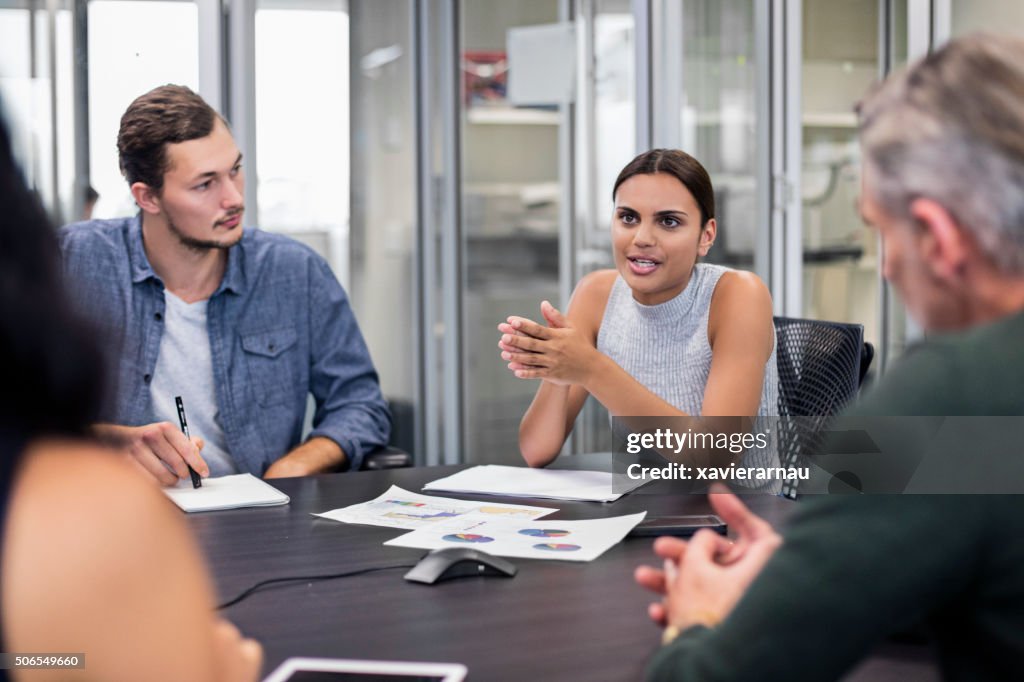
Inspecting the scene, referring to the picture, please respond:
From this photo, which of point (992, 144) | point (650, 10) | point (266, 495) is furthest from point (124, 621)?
point (650, 10)

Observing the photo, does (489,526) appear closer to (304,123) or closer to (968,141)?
(968,141)

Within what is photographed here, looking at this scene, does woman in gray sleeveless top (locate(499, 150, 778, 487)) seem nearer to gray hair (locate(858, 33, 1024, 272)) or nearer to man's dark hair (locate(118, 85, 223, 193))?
man's dark hair (locate(118, 85, 223, 193))

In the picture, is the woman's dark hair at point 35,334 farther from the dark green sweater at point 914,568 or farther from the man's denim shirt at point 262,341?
the man's denim shirt at point 262,341

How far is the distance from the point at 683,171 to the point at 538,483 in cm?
89

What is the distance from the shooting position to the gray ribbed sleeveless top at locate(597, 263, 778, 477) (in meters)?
2.42

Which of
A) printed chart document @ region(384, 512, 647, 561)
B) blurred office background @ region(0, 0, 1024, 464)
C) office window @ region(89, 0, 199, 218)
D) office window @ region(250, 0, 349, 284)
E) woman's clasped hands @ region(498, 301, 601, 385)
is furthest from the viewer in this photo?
blurred office background @ region(0, 0, 1024, 464)

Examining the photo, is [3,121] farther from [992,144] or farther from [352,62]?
[352,62]

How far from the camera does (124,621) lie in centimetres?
58

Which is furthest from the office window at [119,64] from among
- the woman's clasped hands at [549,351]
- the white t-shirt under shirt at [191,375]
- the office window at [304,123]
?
the woman's clasped hands at [549,351]

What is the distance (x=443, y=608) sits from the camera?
4.27ft

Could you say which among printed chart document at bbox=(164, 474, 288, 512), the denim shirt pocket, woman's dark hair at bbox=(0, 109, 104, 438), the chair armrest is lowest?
the chair armrest

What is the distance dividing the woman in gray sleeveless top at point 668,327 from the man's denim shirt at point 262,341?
56 centimetres

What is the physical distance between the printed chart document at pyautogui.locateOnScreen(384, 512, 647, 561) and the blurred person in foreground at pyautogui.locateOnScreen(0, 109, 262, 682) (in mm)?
926

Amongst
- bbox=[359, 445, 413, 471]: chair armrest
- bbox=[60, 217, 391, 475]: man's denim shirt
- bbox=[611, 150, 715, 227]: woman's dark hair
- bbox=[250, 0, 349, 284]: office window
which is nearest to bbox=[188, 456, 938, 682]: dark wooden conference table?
bbox=[359, 445, 413, 471]: chair armrest
